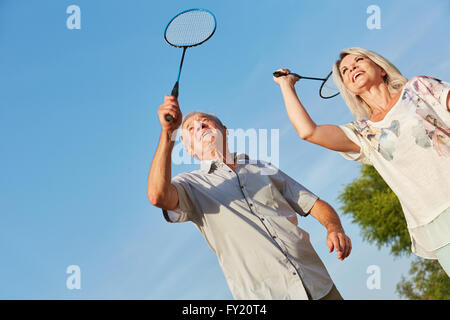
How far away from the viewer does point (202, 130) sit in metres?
4.45

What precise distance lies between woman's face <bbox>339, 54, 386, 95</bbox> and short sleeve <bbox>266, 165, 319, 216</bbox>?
0.99m

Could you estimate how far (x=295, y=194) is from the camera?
4.33m

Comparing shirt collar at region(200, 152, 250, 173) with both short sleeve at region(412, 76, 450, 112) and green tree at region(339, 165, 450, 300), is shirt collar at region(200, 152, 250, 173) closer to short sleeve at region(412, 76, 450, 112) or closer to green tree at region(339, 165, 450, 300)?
short sleeve at region(412, 76, 450, 112)

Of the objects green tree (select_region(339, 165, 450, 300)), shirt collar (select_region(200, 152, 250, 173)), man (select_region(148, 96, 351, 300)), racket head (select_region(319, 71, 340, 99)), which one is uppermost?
green tree (select_region(339, 165, 450, 300))

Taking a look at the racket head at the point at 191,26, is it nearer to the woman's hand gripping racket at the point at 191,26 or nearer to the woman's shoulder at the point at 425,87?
the woman's hand gripping racket at the point at 191,26

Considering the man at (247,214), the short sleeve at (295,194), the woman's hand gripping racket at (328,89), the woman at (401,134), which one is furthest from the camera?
the woman's hand gripping racket at (328,89)

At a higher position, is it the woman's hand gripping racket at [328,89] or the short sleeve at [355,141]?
the woman's hand gripping racket at [328,89]

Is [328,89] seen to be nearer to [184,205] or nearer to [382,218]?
[184,205]

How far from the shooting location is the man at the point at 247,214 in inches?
143

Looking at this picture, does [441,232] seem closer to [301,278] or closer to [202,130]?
[301,278]

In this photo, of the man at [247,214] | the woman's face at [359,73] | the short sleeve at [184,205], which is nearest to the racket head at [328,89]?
the woman's face at [359,73]

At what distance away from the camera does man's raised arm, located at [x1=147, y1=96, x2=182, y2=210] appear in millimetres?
3602

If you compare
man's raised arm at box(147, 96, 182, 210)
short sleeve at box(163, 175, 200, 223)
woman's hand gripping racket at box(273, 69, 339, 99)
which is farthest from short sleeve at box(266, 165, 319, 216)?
woman's hand gripping racket at box(273, 69, 339, 99)

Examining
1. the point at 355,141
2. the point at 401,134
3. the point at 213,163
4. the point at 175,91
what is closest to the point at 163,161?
the point at 175,91
